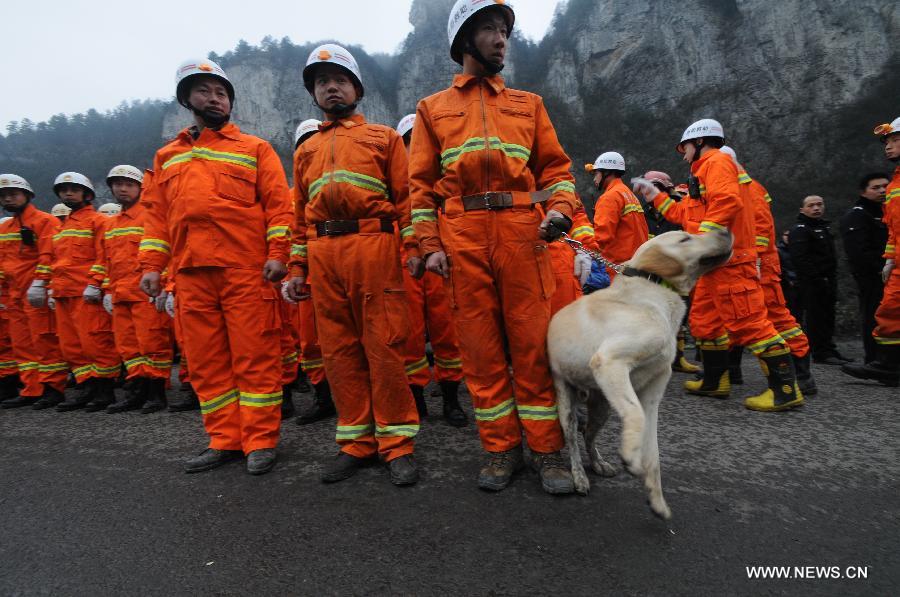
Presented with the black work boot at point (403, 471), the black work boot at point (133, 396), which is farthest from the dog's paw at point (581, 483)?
the black work boot at point (133, 396)

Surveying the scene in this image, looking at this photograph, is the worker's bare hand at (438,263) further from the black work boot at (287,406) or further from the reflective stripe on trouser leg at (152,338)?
the reflective stripe on trouser leg at (152,338)

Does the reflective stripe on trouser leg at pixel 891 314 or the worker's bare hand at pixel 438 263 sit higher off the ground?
the worker's bare hand at pixel 438 263

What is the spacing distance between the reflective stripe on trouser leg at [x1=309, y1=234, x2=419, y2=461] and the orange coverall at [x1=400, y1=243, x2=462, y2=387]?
914 millimetres

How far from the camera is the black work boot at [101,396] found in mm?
4902

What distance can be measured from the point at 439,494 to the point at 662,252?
1746 mm

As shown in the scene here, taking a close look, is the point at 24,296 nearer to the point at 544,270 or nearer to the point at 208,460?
the point at 208,460

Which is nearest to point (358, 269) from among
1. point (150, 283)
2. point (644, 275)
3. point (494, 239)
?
point (494, 239)

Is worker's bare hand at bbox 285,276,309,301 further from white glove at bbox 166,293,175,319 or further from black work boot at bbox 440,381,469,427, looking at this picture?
white glove at bbox 166,293,175,319

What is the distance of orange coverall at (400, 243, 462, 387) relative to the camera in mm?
3783

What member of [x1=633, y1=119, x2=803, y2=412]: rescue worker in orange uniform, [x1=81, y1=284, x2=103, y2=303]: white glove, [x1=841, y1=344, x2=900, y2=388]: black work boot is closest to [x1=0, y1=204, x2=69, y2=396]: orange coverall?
[x1=81, y1=284, x2=103, y2=303]: white glove

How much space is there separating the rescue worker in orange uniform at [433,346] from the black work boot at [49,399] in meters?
4.67

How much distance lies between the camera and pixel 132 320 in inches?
192

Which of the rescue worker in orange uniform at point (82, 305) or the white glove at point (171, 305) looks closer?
the white glove at point (171, 305)

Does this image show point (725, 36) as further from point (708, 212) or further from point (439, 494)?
point (439, 494)
